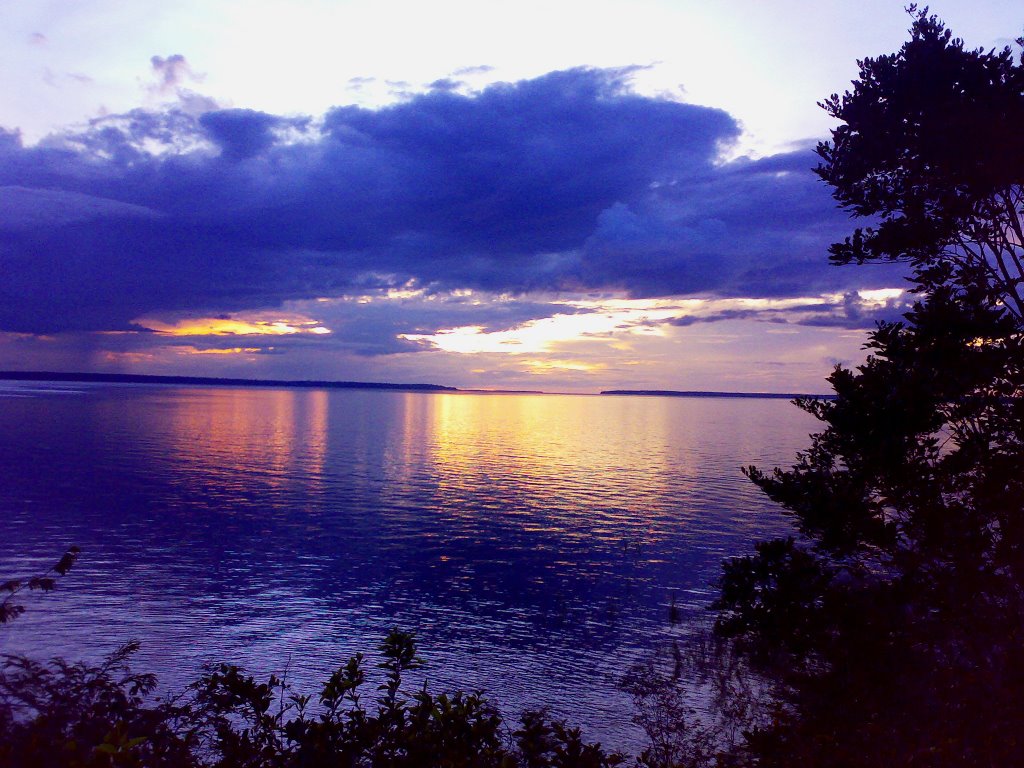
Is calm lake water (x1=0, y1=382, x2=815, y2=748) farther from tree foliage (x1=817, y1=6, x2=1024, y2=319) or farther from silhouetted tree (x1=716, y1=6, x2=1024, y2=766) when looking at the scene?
tree foliage (x1=817, y1=6, x2=1024, y2=319)

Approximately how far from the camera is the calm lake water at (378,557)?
3231 cm

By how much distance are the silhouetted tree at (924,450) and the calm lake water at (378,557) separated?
12927mm

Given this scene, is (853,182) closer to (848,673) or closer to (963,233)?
(963,233)

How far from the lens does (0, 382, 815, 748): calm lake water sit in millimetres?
→ 32312

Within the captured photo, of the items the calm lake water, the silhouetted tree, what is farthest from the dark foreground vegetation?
the calm lake water

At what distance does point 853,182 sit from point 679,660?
2322 cm

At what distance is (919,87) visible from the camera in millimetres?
17203

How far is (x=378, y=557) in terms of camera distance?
165ft

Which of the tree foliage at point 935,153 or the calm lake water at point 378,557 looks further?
the calm lake water at point 378,557

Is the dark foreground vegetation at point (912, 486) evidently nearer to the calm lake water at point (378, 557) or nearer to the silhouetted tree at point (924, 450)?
the silhouetted tree at point (924, 450)

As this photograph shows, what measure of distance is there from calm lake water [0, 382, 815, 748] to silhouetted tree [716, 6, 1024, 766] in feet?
42.4

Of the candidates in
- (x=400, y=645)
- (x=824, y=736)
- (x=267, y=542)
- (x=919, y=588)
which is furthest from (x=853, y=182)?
(x=267, y=542)

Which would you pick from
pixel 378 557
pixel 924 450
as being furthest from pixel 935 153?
pixel 378 557

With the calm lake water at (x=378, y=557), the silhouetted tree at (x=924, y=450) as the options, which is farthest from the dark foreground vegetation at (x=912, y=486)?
the calm lake water at (x=378, y=557)
